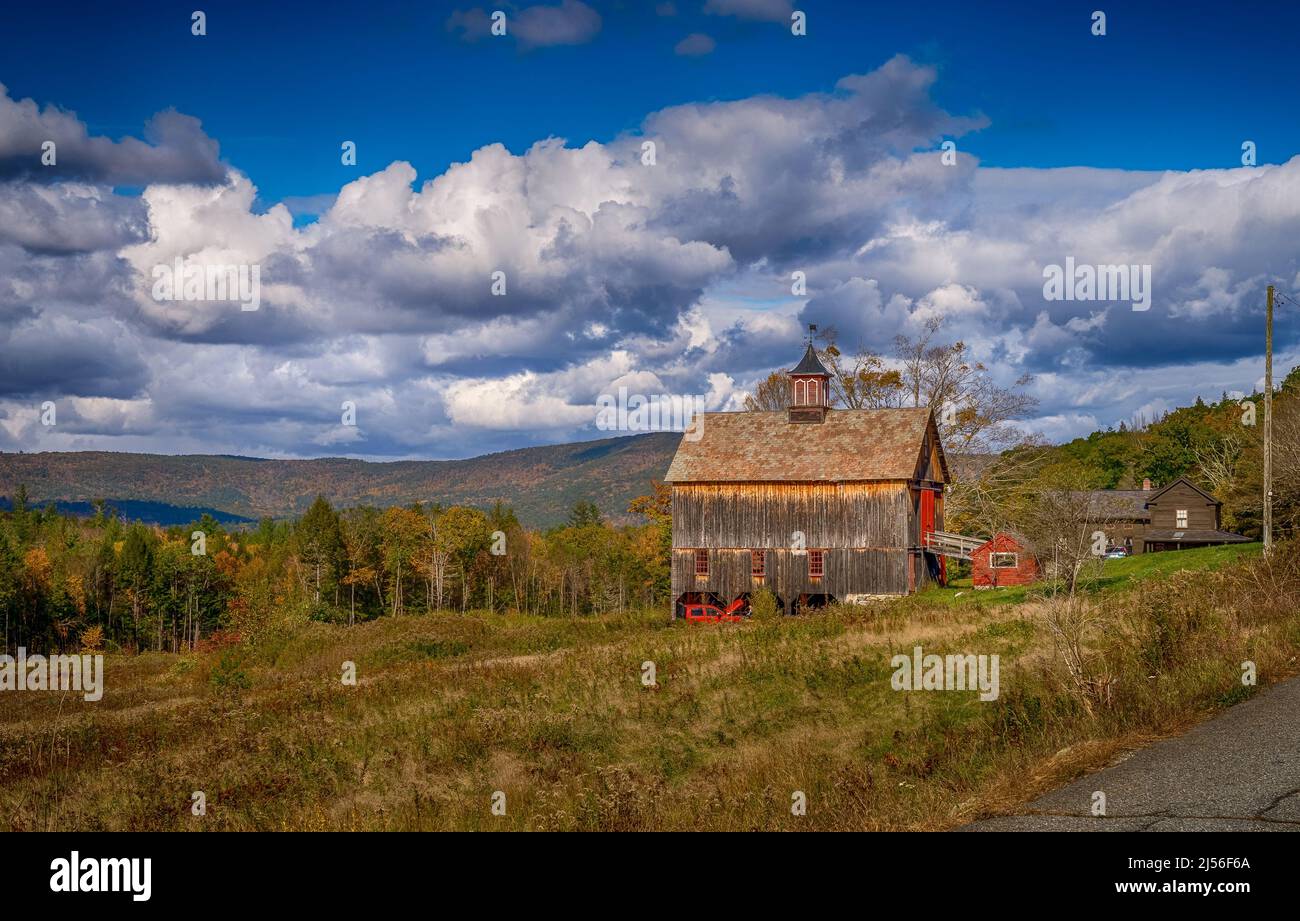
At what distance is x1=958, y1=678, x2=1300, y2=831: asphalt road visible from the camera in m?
8.42

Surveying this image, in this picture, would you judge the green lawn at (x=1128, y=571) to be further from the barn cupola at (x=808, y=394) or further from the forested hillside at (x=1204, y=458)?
the barn cupola at (x=808, y=394)

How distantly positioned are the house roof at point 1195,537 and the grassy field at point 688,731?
196ft

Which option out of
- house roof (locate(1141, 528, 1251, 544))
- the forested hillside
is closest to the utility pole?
the forested hillside

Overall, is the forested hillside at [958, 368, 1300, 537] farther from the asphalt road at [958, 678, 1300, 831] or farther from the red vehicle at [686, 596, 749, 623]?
the asphalt road at [958, 678, 1300, 831]

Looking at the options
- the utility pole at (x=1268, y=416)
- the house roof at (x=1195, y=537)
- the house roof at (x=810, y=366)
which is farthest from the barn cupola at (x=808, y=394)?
the house roof at (x=1195, y=537)

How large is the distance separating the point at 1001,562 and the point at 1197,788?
1534 inches

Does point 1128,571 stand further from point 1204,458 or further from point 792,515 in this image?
point 1204,458

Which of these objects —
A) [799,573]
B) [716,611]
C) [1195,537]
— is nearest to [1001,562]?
[799,573]

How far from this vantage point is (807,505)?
145 ft

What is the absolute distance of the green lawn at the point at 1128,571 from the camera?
31.7 meters
